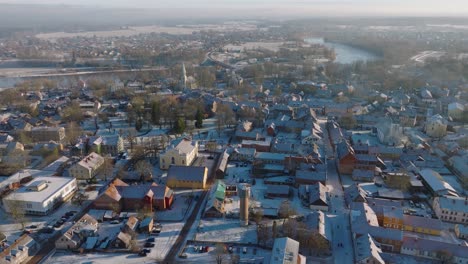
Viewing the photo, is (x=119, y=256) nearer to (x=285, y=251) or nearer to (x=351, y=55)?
(x=285, y=251)

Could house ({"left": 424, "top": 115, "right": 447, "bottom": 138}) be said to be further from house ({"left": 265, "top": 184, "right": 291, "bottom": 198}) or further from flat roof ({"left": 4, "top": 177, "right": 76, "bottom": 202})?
flat roof ({"left": 4, "top": 177, "right": 76, "bottom": 202})

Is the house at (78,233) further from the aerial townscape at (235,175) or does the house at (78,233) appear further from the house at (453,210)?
the house at (453,210)

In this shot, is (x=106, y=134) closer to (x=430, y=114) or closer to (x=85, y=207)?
(x=85, y=207)

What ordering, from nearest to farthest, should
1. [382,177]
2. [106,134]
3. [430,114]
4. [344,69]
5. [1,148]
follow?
[382,177]
[1,148]
[106,134]
[430,114]
[344,69]

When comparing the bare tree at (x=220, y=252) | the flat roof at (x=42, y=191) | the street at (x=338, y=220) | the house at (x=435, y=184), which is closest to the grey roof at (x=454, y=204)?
the house at (x=435, y=184)

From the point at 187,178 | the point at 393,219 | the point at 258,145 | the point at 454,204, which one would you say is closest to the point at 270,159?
the point at 258,145

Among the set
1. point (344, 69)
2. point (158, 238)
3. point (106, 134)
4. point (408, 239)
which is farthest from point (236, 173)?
point (344, 69)
